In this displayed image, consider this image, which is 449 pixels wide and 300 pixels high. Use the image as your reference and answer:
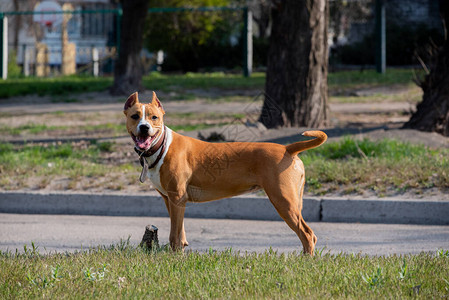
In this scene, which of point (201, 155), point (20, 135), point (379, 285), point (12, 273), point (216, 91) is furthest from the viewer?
point (216, 91)

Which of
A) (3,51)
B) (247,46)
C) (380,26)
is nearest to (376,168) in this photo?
(380,26)

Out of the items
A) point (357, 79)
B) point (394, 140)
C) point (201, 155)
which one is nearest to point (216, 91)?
point (357, 79)

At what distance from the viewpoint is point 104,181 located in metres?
7.97

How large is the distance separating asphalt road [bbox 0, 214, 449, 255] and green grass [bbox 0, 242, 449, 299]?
971 mm

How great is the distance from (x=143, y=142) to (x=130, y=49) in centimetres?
1332

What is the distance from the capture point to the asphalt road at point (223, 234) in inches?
234

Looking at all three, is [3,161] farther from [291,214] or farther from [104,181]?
[291,214]

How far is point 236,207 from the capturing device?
23.9ft

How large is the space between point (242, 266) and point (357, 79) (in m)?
14.6

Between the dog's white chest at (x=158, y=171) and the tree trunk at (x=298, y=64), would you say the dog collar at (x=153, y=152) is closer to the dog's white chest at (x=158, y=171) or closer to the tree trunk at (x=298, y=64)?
the dog's white chest at (x=158, y=171)

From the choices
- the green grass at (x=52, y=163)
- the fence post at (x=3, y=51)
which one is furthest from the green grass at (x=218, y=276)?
the fence post at (x=3, y=51)

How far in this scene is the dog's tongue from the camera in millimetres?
4391

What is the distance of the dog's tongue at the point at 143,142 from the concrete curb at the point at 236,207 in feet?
9.73

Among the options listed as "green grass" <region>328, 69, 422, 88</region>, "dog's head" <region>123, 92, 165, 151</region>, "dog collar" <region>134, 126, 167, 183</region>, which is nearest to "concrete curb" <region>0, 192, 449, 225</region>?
"dog collar" <region>134, 126, 167, 183</region>
